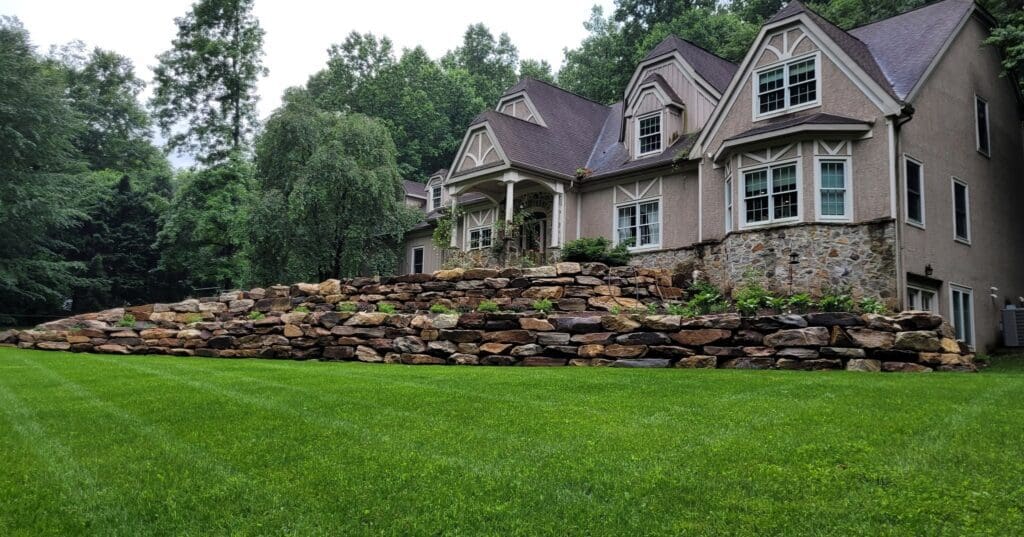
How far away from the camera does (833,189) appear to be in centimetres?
1530

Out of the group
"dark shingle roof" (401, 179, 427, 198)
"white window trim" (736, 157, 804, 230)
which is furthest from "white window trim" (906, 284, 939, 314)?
"dark shingle roof" (401, 179, 427, 198)

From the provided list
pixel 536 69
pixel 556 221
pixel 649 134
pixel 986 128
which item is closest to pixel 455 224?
pixel 556 221

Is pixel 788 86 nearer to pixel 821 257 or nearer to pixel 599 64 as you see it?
pixel 821 257

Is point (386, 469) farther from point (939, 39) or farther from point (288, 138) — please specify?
point (288, 138)

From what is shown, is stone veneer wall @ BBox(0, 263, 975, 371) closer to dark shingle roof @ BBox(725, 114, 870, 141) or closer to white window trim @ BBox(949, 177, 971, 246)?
dark shingle roof @ BBox(725, 114, 870, 141)

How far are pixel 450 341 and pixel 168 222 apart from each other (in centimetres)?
2193

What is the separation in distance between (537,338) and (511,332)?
50 centimetres

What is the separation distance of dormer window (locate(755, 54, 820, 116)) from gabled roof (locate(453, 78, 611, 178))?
21.3 feet

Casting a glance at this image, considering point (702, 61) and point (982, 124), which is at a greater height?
point (702, 61)

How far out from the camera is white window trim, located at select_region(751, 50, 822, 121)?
53.0ft

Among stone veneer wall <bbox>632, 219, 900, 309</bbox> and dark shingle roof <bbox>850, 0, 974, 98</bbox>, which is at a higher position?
dark shingle roof <bbox>850, 0, 974, 98</bbox>

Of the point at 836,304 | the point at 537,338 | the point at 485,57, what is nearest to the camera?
the point at 836,304

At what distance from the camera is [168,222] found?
97.0ft

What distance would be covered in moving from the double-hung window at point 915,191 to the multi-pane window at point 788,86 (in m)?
2.70
